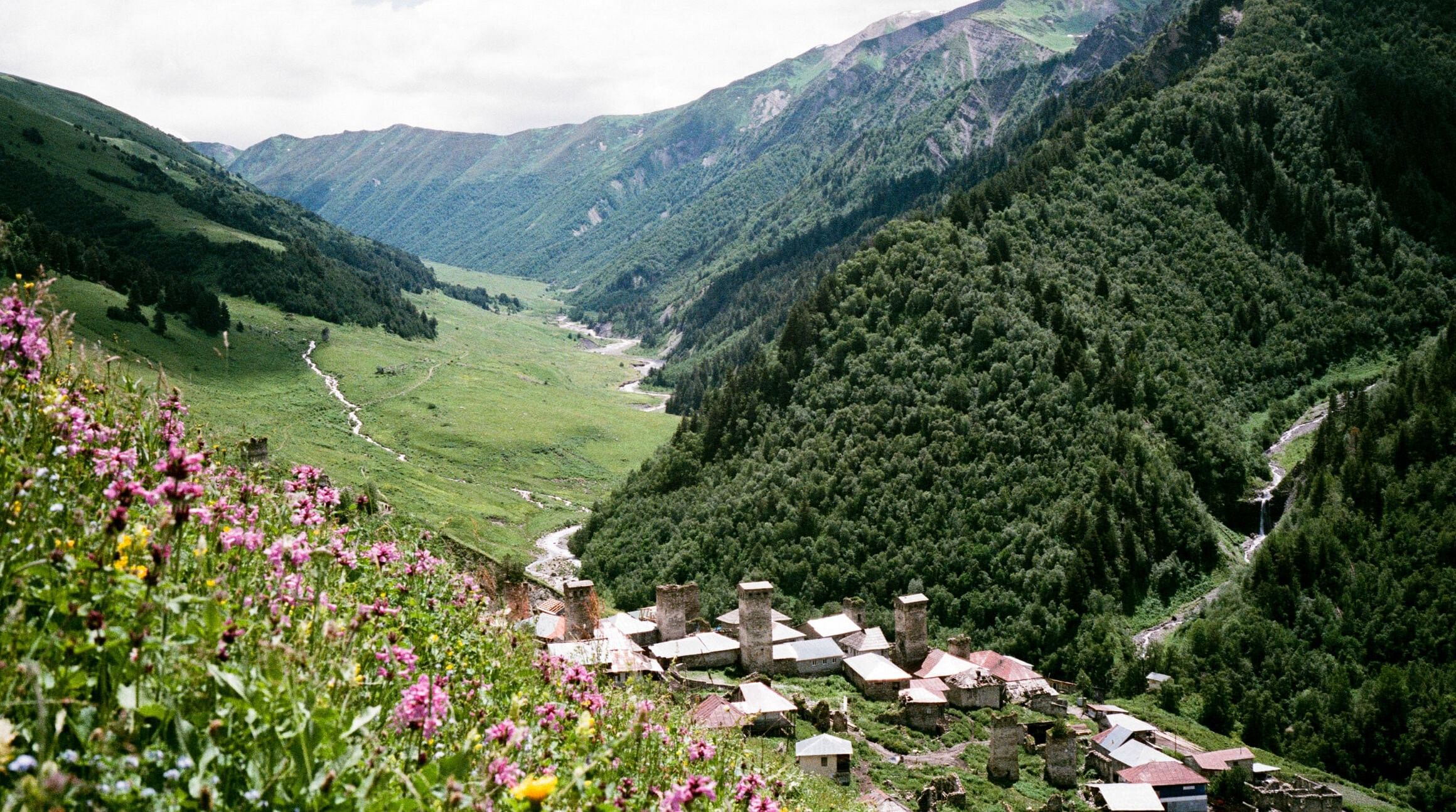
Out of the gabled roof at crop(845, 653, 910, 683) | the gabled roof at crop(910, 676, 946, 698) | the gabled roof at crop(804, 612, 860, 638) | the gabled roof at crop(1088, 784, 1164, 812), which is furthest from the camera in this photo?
the gabled roof at crop(804, 612, 860, 638)

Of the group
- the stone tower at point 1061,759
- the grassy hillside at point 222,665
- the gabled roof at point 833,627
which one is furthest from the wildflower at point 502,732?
the gabled roof at point 833,627

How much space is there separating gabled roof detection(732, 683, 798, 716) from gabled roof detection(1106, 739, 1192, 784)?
15.7m

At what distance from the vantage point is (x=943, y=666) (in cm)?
5166

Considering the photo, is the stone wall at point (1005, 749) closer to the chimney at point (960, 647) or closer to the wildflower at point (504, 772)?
the chimney at point (960, 647)

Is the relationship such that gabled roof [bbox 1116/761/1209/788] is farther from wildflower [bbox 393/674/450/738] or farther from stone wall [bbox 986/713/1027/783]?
wildflower [bbox 393/674/450/738]

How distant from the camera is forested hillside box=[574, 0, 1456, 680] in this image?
73.5 metres

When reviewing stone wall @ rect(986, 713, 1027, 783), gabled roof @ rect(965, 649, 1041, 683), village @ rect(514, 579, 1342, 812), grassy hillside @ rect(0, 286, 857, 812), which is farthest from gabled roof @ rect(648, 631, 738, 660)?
grassy hillside @ rect(0, 286, 857, 812)

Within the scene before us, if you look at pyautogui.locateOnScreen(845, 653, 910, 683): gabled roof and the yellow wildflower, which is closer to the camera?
the yellow wildflower

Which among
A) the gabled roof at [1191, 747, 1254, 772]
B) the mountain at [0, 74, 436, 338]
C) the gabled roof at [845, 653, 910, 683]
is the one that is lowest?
the gabled roof at [1191, 747, 1254, 772]

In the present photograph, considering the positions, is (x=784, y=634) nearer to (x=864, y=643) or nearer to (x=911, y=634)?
(x=864, y=643)

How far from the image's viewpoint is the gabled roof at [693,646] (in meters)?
46.5

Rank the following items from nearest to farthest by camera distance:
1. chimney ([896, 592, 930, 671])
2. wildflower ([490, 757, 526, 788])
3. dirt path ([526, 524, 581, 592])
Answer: wildflower ([490, 757, 526, 788]) < chimney ([896, 592, 930, 671]) < dirt path ([526, 524, 581, 592])

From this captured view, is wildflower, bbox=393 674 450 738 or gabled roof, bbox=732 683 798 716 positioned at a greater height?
wildflower, bbox=393 674 450 738

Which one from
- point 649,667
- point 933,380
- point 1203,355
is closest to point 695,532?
point 933,380
